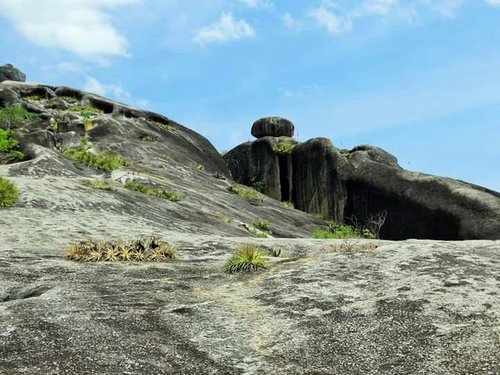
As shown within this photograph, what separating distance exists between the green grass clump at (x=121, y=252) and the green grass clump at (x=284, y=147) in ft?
131

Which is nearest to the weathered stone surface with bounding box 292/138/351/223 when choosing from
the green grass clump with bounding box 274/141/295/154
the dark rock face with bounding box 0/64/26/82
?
the green grass clump with bounding box 274/141/295/154

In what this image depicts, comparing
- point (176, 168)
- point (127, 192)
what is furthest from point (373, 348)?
point (176, 168)

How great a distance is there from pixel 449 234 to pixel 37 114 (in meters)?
34.4

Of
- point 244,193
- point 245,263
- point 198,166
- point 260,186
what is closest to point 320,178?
point 260,186

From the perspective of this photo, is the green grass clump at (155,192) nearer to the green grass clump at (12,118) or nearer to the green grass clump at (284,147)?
the green grass clump at (12,118)

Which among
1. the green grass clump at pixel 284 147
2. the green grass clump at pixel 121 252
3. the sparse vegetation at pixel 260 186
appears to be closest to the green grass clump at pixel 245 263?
the green grass clump at pixel 121 252

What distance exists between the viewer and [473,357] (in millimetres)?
7645

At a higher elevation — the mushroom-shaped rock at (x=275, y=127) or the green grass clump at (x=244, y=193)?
the mushroom-shaped rock at (x=275, y=127)

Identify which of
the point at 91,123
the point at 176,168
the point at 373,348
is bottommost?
the point at 373,348

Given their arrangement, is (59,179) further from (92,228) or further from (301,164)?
(301,164)

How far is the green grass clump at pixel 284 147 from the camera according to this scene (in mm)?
54688

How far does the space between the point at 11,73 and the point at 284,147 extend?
45.2m

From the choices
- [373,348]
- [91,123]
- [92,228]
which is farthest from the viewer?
[91,123]

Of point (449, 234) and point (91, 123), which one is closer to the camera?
point (449, 234)
